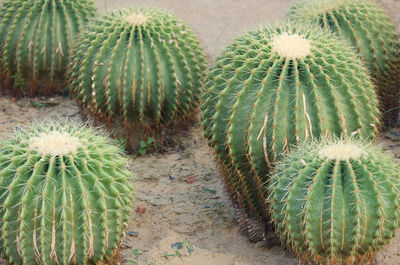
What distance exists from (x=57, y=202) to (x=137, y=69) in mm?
1856

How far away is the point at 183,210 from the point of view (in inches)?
193

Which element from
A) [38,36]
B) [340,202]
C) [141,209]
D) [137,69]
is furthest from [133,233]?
[38,36]

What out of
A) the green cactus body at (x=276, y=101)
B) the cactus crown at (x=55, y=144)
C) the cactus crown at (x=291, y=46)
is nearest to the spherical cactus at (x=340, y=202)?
the green cactus body at (x=276, y=101)

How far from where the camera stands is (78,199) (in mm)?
3688

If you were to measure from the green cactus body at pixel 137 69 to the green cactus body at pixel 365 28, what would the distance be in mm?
1024

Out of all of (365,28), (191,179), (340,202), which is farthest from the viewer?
(191,179)

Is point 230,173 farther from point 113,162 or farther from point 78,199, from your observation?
point 78,199

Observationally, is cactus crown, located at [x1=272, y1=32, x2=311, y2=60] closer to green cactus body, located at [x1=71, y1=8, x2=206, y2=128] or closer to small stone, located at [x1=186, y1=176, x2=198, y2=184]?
green cactus body, located at [x1=71, y1=8, x2=206, y2=128]

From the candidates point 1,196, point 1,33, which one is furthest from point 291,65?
point 1,33

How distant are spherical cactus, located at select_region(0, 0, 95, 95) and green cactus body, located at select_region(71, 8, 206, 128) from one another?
0.91m

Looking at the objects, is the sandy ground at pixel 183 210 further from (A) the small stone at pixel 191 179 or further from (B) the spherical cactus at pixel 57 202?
(B) the spherical cactus at pixel 57 202

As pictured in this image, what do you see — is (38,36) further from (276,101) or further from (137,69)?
(276,101)

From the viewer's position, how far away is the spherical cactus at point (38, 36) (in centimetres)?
630

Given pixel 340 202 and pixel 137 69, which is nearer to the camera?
pixel 340 202
